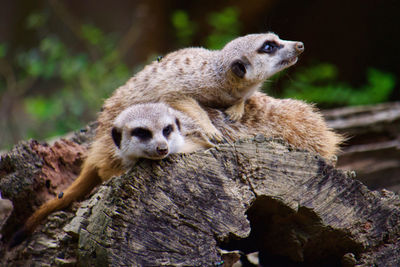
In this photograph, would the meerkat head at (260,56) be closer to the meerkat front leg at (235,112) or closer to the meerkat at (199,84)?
the meerkat at (199,84)

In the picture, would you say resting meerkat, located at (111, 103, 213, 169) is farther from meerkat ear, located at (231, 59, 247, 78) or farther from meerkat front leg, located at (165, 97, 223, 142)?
meerkat ear, located at (231, 59, 247, 78)

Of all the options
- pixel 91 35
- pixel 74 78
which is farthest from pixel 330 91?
pixel 74 78

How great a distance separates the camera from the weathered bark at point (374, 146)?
3.46 metres

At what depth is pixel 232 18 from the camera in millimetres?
5082

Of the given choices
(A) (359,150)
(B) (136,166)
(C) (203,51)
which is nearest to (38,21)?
(C) (203,51)

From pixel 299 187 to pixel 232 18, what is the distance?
3.56 meters

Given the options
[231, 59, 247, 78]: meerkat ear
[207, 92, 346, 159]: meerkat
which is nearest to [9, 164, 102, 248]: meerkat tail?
[207, 92, 346, 159]: meerkat

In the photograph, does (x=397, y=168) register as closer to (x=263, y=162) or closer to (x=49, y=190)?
(x=263, y=162)

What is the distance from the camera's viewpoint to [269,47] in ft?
9.05

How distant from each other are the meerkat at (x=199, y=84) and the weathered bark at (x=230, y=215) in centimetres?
47

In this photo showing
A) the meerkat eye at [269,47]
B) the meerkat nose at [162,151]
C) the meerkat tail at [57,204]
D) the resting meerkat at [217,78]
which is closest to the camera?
the meerkat nose at [162,151]

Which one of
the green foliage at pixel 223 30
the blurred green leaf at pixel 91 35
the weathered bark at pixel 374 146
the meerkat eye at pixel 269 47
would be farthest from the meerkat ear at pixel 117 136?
the blurred green leaf at pixel 91 35

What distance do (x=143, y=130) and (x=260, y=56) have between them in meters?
0.99

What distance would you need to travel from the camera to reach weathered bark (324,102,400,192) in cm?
346
